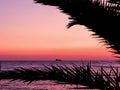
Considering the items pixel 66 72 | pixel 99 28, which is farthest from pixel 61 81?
pixel 99 28

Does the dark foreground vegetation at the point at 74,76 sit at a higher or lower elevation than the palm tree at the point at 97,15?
lower

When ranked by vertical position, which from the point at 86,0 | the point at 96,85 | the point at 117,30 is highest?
the point at 86,0

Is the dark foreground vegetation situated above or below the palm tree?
below

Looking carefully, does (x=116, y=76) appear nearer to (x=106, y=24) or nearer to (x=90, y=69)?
(x=90, y=69)

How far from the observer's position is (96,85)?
4.12 metres

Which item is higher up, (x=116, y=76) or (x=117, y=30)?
(x=117, y=30)

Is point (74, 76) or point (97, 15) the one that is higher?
point (97, 15)

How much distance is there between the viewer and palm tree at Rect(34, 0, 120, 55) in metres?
4.01

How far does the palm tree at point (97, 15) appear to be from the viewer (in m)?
4.01

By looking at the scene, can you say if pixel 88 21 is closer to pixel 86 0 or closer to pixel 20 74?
pixel 86 0

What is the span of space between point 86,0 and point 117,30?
1.62 ft

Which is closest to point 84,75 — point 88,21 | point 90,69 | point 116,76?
point 90,69

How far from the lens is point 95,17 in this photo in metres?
4.04

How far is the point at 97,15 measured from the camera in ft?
13.2
